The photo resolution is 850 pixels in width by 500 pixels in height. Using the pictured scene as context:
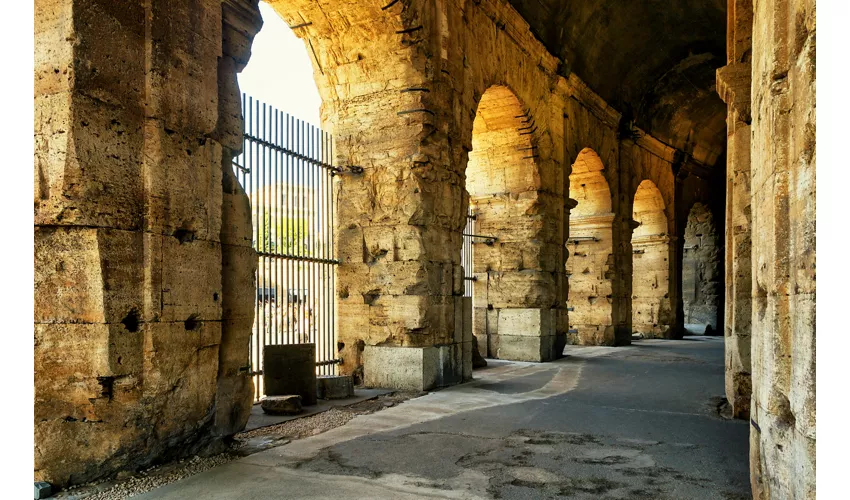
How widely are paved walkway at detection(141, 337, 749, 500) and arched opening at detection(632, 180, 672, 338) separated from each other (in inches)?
420

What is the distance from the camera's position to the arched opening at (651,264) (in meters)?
17.9

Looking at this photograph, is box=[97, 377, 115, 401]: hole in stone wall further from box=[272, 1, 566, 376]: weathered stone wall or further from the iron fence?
the iron fence

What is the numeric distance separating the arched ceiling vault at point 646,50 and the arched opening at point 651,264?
184cm

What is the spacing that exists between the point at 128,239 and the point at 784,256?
365cm

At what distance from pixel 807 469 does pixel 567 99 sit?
1096 cm

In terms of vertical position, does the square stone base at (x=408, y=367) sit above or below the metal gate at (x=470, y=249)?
below

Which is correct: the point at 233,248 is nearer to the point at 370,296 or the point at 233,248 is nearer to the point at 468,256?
the point at 370,296

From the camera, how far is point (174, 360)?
416cm

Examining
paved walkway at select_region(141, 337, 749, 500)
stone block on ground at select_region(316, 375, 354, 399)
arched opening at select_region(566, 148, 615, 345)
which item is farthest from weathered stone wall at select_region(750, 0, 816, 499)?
arched opening at select_region(566, 148, 615, 345)

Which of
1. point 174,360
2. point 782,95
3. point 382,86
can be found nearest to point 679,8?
point 382,86

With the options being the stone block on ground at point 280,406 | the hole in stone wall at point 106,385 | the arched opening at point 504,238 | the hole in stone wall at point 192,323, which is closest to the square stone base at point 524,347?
the arched opening at point 504,238

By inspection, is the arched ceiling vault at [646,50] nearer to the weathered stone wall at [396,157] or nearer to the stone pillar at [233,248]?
the weathered stone wall at [396,157]

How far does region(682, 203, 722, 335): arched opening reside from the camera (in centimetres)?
2111

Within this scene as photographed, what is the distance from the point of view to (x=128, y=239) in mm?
3961
